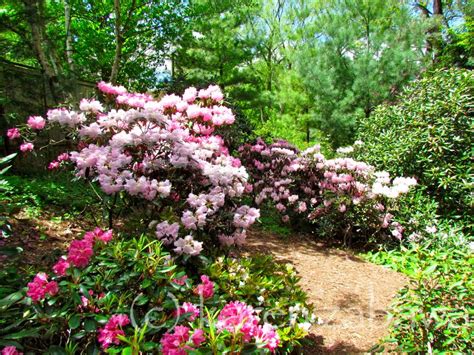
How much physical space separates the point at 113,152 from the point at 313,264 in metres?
2.64

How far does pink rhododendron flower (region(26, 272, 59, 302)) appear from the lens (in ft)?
4.72

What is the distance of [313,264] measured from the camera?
155 inches

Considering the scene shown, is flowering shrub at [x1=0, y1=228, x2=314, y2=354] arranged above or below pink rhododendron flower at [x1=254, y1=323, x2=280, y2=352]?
above

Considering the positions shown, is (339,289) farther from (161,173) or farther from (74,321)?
(74,321)

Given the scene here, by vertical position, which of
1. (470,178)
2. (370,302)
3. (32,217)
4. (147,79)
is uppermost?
(147,79)

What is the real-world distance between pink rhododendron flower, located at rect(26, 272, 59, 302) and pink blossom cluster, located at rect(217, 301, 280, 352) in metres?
0.73

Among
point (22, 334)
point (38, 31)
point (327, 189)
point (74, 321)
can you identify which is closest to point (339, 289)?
point (327, 189)

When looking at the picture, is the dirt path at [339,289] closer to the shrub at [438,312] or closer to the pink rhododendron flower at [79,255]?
the shrub at [438,312]

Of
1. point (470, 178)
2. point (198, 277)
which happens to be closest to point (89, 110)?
point (198, 277)

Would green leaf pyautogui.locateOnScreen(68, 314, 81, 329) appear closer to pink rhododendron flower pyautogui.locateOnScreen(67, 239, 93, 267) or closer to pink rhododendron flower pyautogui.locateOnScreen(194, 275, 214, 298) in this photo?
pink rhododendron flower pyautogui.locateOnScreen(67, 239, 93, 267)

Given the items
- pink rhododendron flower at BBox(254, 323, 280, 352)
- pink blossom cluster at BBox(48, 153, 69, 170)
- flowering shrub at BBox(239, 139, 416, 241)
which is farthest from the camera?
flowering shrub at BBox(239, 139, 416, 241)

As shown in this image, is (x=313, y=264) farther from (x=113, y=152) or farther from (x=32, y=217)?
(x=32, y=217)

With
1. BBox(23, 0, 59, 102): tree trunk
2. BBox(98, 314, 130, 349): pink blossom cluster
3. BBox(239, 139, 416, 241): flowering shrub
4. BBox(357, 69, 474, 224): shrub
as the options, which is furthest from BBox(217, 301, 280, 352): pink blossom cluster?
BBox(23, 0, 59, 102): tree trunk

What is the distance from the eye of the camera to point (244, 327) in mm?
1445
